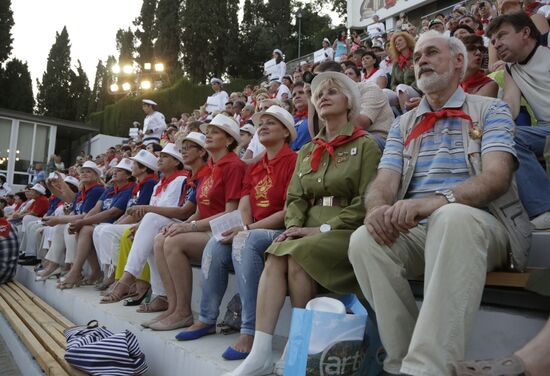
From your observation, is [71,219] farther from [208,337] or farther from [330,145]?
[330,145]

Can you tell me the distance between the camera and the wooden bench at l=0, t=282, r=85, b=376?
3208 millimetres

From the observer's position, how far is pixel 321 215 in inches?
106

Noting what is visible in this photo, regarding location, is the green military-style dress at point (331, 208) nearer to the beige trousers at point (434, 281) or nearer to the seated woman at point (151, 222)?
the beige trousers at point (434, 281)

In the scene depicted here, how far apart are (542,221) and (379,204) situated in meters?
0.73

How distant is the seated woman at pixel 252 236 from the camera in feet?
8.98

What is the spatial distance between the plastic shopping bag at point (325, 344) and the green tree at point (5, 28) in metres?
42.4

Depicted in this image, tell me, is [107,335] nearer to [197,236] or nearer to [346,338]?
[197,236]

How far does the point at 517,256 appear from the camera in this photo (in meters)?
1.97

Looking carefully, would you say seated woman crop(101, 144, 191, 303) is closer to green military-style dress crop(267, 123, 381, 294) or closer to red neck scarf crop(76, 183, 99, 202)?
green military-style dress crop(267, 123, 381, 294)

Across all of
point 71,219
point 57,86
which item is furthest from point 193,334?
point 57,86

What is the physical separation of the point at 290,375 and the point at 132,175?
14.2 feet

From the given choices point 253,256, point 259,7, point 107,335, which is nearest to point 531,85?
point 253,256

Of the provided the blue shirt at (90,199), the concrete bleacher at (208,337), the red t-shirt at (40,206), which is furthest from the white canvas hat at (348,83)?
Answer: the red t-shirt at (40,206)

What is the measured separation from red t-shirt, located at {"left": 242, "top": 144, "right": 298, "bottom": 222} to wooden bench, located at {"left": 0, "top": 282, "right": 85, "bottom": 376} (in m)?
1.47
